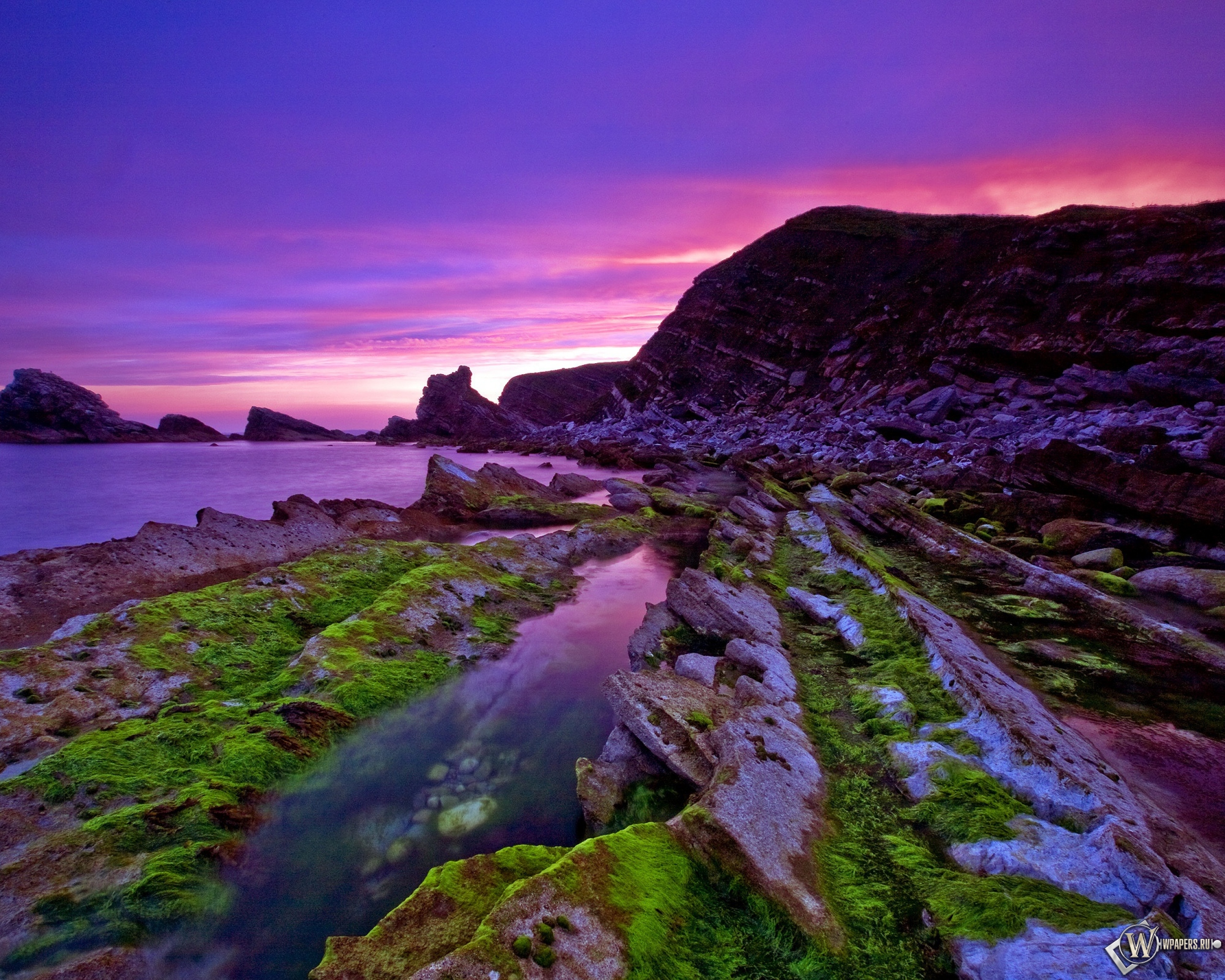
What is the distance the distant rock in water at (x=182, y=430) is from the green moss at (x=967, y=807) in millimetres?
146386

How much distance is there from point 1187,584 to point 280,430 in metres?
154

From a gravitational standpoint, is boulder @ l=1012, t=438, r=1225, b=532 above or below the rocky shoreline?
above

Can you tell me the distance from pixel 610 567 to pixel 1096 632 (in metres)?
12.0

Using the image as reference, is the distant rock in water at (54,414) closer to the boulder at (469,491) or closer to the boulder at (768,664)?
the boulder at (469,491)

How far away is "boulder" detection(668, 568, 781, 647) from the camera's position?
34.7ft

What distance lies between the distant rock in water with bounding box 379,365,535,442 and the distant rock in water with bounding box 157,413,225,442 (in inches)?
1755

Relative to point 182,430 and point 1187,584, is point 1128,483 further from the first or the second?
point 182,430

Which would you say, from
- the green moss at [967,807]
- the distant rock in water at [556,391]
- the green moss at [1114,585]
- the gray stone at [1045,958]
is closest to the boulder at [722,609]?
the green moss at [967,807]

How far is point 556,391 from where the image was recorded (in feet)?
423

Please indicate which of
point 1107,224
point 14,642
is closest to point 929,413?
point 1107,224

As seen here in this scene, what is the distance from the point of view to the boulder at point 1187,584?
12188 mm

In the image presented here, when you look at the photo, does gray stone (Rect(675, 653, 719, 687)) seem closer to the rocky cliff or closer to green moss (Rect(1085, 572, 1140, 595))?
green moss (Rect(1085, 572, 1140, 595))

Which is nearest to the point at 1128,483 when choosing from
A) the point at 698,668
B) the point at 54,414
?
the point at 698,668

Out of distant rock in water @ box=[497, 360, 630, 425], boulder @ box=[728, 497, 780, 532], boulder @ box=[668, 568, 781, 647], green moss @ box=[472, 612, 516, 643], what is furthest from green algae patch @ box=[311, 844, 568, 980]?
distant rock in water @ box=[497, 360, 630, 425]
